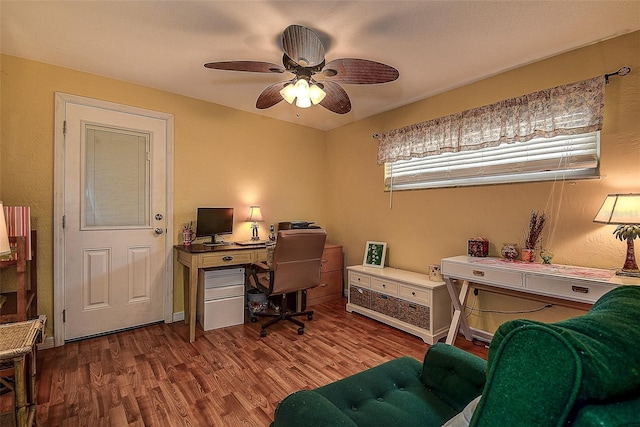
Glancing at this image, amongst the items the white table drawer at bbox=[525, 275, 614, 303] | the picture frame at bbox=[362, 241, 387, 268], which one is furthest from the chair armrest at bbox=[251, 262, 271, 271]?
the white table drawer at bbox=[525, 275, 614, 303]

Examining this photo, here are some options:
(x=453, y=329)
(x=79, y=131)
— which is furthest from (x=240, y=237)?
(x=453, y=329)

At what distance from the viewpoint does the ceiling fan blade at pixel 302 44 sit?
171cm

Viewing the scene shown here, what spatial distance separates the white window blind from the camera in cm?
226

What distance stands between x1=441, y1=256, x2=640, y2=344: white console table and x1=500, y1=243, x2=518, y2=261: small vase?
6 cm

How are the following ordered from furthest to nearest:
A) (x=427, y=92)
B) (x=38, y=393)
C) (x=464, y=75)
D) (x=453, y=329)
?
(x=427, y=92), (x=464, y=75), (x=453, y=329), (x=38, y=393)

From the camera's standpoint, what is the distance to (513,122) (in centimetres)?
252

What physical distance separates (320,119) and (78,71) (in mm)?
2584

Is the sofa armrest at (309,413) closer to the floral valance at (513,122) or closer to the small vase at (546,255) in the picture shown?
the small vase at (546,255)

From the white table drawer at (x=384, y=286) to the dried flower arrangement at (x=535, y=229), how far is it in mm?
1224

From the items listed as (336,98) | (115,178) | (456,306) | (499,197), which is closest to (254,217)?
(115,178)

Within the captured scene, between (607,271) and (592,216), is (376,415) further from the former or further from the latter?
(592,216)

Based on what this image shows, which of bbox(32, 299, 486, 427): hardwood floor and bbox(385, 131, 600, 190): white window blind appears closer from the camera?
bbox(32, 299, 486, 427): hardwood floor

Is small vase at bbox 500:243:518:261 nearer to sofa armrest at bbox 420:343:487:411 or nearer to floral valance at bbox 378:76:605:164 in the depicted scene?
floral valance at bbox 378:76:605:164

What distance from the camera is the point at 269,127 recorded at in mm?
3951
